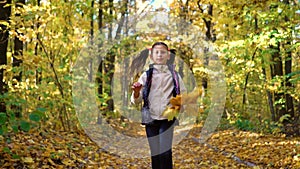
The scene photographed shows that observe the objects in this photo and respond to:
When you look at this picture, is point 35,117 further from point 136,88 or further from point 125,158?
point 125,158

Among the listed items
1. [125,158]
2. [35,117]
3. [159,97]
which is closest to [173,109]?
[159,97]

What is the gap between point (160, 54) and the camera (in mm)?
3688

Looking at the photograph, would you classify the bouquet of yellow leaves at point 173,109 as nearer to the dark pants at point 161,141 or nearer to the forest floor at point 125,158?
the dark pants at point 161,141

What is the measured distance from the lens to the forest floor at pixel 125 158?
430 centimetres

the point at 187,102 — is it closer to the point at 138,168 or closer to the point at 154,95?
the point at 154,95

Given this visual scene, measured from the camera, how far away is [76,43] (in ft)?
25.6

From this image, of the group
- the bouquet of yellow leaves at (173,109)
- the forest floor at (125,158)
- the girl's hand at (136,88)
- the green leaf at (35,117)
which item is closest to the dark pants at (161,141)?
the bouquet of yellow leaves at (173,109)

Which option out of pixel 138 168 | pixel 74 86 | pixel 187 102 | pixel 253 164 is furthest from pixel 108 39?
pixel 187 102

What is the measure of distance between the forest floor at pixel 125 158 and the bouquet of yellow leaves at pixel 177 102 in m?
1.85

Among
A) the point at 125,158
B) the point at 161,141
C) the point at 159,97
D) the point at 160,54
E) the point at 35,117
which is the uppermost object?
the point at 160,54

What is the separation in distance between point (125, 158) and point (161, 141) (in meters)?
2.83

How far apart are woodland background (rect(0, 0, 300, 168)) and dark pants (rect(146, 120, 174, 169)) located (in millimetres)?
1229

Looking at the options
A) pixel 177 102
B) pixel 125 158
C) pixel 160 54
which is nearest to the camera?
pixel 177 102

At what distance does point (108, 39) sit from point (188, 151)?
442 centimetres
